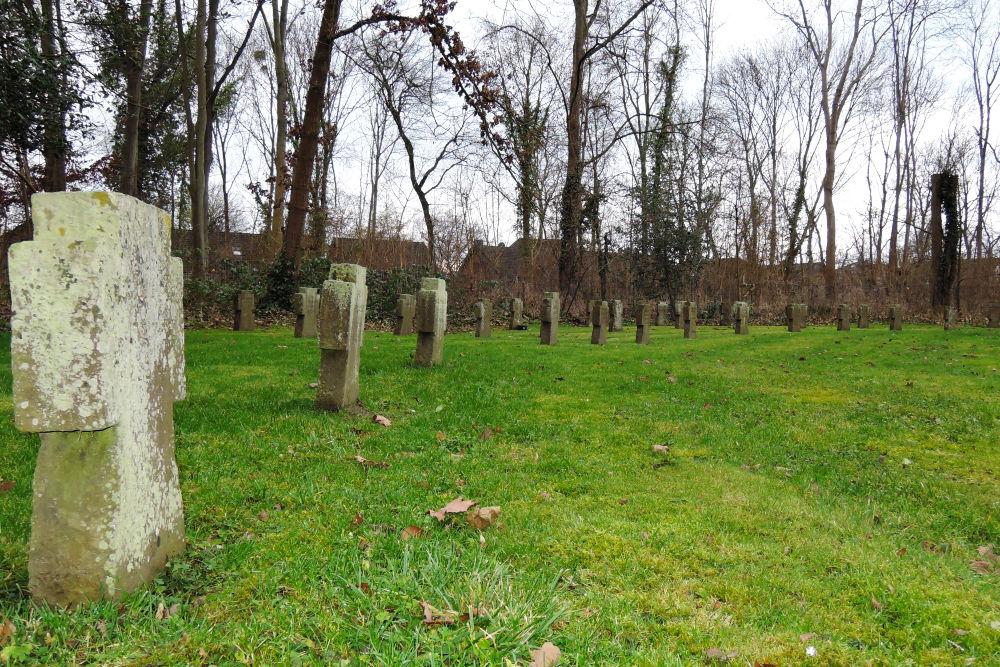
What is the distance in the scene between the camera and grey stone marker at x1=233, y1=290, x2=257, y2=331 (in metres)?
14.5

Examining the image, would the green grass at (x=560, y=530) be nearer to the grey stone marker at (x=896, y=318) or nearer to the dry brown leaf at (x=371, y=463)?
the dry brown leaf at (x=371, y=463)

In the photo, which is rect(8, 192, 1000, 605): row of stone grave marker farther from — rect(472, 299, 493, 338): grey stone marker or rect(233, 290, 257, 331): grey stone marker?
rect(233, 290, 257, 331): grey stone marker

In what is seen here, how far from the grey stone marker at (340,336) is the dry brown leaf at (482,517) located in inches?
111

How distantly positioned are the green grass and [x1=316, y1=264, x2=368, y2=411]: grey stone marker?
0.36m

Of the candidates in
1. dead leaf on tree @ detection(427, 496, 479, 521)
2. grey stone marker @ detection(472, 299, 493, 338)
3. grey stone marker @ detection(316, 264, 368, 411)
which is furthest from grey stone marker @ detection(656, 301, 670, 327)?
dead leaf on tree @ detection(427, 496, 479, 521)

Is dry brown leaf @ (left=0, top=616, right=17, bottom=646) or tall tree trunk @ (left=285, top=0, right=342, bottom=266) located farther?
tall tree trunk @ (left=285, top=0, right=342, bottom=266)

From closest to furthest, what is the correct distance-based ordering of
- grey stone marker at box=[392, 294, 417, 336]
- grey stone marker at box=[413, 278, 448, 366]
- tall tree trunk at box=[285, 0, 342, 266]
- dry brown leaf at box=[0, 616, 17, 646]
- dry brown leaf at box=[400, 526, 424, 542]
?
dry brown leaf at box=[0, 616, 17, 646]
dry brown leaf at box=[400, 526, 424, 542]
grey stone marker at box=[413, 278, 448, 366]
grey stone marker at box=[392, 294, 417, 336]
tall tree trunk at box=[285, 0, 342, 266]

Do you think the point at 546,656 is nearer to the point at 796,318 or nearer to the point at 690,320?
the point at 690,320

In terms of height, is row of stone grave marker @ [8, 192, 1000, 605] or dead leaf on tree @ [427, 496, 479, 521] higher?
row of stone grave marker @ [8, 192, 1000, 605]

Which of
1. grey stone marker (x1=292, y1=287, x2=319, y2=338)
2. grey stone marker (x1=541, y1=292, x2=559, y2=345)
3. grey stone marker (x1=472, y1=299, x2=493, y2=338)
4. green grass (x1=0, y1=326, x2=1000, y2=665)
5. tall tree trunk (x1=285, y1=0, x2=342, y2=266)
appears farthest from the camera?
tall tree trunk (x1=285, y1=0, x2=342, y2=266)

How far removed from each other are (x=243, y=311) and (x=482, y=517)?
512 inches

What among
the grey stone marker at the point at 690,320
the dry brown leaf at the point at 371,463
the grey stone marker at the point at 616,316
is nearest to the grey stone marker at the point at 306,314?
the grey stone marker at the point at 616,316

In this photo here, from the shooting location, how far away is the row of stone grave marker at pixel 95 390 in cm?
212

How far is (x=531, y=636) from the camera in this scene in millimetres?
2246
